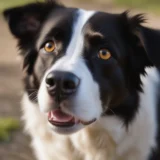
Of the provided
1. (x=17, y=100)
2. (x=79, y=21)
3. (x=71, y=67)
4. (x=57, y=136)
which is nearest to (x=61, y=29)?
(x=79, y=21)

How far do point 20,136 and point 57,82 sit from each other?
219cm

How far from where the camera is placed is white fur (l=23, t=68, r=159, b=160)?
3.93 m

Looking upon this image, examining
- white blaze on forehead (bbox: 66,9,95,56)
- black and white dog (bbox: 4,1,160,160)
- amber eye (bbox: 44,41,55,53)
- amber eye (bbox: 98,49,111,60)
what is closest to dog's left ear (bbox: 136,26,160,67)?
black and white dog (bbox: 4,1,160,160)

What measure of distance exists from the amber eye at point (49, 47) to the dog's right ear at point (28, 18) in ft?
0.84

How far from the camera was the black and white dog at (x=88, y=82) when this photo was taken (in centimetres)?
351

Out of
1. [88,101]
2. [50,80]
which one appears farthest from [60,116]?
[50,80]

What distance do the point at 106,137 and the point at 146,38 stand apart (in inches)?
27.2

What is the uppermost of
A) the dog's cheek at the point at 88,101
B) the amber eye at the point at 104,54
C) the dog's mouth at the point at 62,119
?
the amber eye at the point at 104,54

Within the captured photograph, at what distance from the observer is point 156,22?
966 cm

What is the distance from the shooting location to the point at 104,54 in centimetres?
367

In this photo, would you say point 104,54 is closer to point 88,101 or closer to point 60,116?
point 88,101

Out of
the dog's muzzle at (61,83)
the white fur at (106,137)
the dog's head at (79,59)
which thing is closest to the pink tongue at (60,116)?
the dog's head at (79,59)

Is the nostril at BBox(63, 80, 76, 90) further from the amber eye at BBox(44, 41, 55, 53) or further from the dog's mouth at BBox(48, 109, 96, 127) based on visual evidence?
the amber eye at BBox(44, 41, 55, 53)

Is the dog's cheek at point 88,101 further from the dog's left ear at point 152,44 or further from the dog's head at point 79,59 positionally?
the dog's left ear at point 152,44
